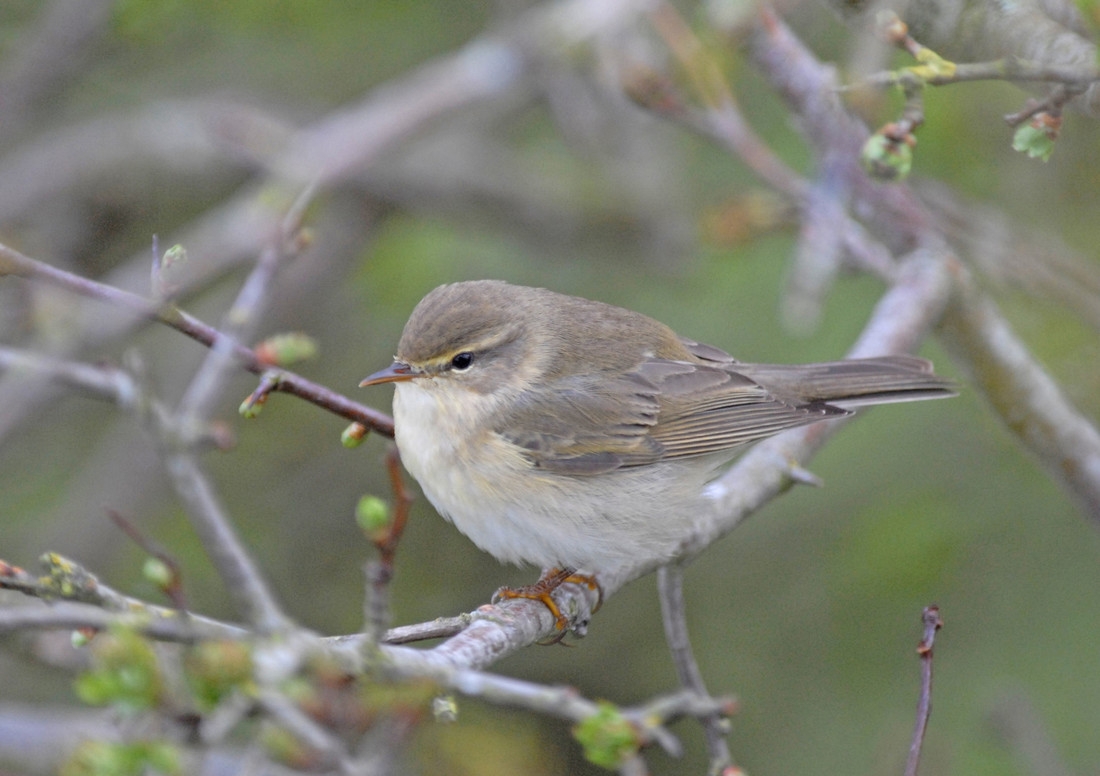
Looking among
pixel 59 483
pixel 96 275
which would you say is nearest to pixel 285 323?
pixel 96 275

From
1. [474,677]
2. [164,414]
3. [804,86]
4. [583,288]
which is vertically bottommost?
[474,677]

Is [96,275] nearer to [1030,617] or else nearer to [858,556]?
[858,556]

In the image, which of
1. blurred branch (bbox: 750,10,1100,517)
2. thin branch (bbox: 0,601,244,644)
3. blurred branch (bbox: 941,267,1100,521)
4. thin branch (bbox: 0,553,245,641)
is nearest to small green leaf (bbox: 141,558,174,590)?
thin branch (bbox: 0,601,244,644)

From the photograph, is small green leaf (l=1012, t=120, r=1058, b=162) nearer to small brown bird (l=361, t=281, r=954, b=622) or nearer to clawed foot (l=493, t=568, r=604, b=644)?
small brown bird (l=361, t=281, r=954, b=622)

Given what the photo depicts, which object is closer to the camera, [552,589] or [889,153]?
[889,153]

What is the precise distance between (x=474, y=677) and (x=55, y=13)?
16.7 ft

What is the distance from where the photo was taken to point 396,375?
394 centimetres

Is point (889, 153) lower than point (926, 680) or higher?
higher

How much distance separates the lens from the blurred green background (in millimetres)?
5418

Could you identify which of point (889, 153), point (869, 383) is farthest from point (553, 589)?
point (889, 153)

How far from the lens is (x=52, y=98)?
5988 mm

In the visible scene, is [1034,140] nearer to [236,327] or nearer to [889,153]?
[889,153]

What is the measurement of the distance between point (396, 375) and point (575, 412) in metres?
0.69

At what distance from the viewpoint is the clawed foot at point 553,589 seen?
11.6 feet
